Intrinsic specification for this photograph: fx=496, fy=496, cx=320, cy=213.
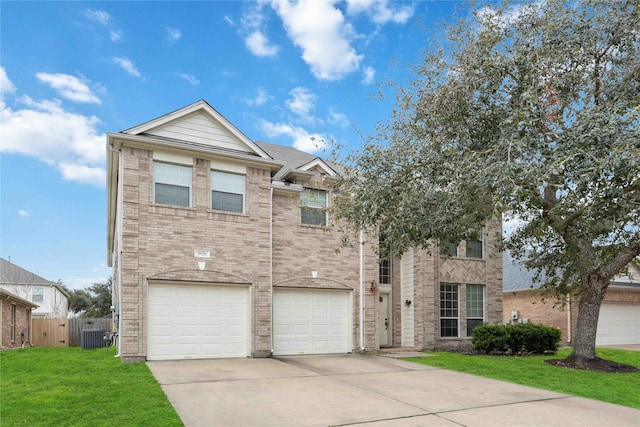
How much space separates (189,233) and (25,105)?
38.7 ft

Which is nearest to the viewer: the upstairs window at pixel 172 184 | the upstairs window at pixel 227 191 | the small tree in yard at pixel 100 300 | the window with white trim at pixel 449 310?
the upstairs window at pixel 172 184

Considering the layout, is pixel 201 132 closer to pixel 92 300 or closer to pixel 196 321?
pixel 196 321

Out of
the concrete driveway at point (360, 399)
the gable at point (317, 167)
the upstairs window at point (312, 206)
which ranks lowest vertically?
the concrete driveway at point (360, 399)

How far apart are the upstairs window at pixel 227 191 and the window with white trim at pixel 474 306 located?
9.80 metres

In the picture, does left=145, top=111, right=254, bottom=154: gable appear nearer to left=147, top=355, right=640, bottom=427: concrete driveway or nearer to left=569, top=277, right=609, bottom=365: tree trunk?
left=147, top=355, right=640, bottom=427: concrete driveway

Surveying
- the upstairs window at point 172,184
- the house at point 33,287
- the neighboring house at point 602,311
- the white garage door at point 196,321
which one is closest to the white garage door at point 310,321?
the white garage door at point 196,321

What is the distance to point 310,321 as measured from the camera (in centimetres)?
1600

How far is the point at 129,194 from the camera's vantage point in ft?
44.0

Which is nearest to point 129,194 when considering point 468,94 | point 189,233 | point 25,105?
point 189,233

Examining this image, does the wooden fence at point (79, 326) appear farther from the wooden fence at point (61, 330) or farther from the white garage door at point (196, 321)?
the white garage door at point (196, 321)

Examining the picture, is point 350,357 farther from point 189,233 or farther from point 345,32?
point 345,32

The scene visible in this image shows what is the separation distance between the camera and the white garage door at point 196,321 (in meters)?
13.5

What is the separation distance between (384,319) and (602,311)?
12790 millimetres

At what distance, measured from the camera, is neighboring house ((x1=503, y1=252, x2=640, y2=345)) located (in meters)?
23.6
